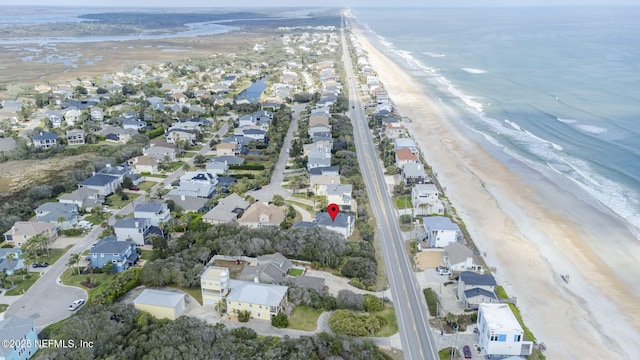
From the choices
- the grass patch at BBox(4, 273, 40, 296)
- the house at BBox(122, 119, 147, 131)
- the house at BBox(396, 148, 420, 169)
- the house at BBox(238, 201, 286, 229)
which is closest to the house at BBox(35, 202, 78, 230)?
the grass patch at BBox(4, 273, 40, 296)

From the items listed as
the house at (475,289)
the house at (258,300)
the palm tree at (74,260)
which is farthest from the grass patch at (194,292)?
the house at (475,289)

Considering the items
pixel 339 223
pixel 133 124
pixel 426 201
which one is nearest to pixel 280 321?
pixel 339 223

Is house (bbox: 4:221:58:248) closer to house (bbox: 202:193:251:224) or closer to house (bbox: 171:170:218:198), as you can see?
house (bbox: 171:170:218:198)

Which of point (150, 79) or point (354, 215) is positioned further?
point (150, 79)

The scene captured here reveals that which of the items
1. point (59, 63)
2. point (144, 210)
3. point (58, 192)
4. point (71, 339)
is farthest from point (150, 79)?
point (71, 339)

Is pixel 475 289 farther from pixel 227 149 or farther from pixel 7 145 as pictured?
pixel 7 145

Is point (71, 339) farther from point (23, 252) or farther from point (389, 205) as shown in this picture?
point (389, 205)
